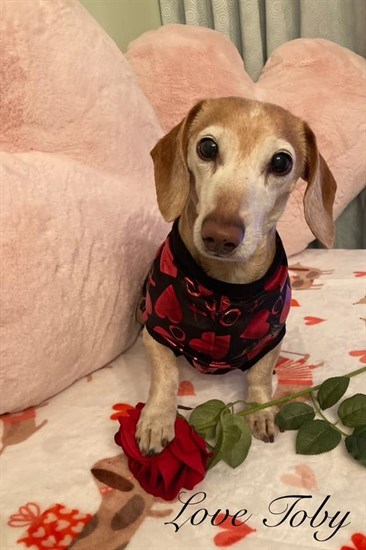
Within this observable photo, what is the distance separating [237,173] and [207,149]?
8 cm

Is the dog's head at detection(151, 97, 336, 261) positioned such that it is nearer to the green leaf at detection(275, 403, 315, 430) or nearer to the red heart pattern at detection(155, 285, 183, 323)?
the red heart pattern at detection(155, 285, 183, 323)

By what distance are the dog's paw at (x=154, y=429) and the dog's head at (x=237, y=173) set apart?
1.00 feet

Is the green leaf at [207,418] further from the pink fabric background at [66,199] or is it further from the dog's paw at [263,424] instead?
the pink fabric background at [66,199]

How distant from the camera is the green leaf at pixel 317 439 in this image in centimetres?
98

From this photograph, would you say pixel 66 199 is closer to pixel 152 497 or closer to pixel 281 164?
pixel 281 164

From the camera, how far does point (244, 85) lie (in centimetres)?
174

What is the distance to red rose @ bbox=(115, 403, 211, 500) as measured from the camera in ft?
2.95

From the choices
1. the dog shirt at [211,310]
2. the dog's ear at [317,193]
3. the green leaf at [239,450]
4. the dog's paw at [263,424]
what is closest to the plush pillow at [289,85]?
the dog's ear at [317,193]

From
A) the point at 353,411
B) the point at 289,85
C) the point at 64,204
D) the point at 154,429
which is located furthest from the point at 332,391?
the point at 289,85

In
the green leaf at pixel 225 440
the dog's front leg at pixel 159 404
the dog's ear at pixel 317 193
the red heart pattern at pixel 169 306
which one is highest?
the dog's ear at pixel 317 193

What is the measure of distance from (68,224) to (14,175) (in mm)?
143

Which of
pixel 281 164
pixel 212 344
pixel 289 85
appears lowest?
pixel 212 344

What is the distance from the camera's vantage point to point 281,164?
39.6 inches

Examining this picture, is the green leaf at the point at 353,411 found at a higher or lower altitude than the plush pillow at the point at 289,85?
lower
